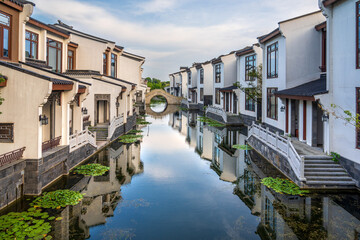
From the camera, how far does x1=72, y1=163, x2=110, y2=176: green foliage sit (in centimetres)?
1393

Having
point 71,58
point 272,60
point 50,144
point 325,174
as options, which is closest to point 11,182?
point 50,144

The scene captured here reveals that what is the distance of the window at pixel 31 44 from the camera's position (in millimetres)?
16875

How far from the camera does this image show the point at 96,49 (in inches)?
1004

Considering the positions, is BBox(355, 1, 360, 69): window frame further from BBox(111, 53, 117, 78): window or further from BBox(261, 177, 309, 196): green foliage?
BBox(111, 53, 117, 78): window

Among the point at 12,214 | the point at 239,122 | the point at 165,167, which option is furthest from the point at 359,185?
the point at 239,122

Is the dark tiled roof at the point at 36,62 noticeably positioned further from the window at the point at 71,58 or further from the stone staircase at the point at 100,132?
the window at the point at 71,58

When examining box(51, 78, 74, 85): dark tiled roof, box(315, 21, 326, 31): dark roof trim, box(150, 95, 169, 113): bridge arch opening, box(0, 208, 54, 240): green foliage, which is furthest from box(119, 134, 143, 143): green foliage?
box(150, 95, 169, 113): bridge arch opening

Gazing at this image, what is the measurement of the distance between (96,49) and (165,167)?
14.0 metres

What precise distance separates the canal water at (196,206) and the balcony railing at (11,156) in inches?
58.9

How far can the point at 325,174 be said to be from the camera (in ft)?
38.8

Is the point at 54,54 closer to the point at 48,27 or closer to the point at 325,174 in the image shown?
the point at 48,27

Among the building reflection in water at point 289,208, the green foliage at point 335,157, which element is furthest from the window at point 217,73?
the green foliage at point 335,157

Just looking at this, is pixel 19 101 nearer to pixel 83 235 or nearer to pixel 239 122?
pixel 83 235

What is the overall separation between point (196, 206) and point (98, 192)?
13.0ft
